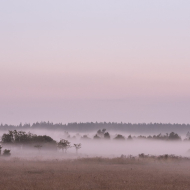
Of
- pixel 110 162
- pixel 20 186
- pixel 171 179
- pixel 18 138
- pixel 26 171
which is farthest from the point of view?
pixel 18 138

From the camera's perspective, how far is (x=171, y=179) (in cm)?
4138

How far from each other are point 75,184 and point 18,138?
98.5 meters

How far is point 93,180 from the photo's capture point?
38.8 m

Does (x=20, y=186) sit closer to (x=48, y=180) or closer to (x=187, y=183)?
(x=48, y=180)

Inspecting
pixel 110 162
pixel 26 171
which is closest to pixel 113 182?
pixel 26 171

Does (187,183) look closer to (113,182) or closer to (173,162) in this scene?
(113,182)

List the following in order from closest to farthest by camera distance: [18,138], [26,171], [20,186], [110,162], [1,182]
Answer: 1. [20,186]
2. [1,182]
3. [26,171]
4. [110,162]
5. [18,138]

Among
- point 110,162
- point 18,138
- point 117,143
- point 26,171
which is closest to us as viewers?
point 26,171

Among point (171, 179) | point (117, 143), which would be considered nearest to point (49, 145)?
point (117, 143)

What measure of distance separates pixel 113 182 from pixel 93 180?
229cm

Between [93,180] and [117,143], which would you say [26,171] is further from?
[117,143]

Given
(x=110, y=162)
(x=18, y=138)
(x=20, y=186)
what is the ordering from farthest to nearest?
(x=18, y=138)
(x=110, y=162)
(x=20, y=186)

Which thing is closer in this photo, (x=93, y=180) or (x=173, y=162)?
(x=93, y=180)

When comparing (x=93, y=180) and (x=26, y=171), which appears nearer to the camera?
(x=93, y=180)
